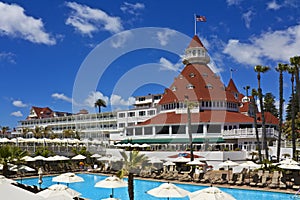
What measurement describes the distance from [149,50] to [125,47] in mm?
2958

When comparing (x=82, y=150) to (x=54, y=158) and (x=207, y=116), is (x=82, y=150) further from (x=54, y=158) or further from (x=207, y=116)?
(x=207, y=116)

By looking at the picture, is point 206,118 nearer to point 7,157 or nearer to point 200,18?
point 200,18

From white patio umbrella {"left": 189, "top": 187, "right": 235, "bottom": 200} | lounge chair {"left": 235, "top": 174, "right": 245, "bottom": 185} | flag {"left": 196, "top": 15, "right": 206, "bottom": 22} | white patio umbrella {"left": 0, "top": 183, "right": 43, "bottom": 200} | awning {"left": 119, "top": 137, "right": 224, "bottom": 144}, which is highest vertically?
flag {"left": 196, "top": 15, "right": 206, "bottom": 22}

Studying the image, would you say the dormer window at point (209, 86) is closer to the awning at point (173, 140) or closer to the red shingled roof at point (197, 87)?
the red shingled roof at point (197, 87)

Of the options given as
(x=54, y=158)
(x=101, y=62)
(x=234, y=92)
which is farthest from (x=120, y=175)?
(x=234, y=92)

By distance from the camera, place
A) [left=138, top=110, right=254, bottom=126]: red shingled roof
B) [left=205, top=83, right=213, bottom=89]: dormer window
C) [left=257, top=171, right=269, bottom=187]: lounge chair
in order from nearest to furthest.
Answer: [left=257, top=171, right=269, bottom=187]: lounge chair < [left=138, top=110, right=254, bottom=126]: red shingled roof < [left=205, top=83, right=213, bottom=89]: dormer window

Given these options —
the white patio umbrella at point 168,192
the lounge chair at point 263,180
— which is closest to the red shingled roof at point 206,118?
the lounge chair at point 263,180

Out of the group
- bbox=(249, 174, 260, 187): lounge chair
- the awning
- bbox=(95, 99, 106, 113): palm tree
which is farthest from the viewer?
bbox=(95, 99, 106, 113): palm tree

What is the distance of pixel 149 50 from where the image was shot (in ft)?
126

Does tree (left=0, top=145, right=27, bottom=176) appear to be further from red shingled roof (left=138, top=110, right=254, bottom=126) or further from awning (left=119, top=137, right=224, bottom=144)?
red shingled roof (left=138, top=110, right=254, bottom=126)

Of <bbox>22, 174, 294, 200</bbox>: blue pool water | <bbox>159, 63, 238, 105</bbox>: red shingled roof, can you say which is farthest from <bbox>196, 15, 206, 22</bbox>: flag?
<bbox>22, 174, 294, 200</bbox>: blue pool water

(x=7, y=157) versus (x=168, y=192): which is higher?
(x=7, y=157)

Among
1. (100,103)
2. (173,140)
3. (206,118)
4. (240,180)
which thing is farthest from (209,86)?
(100,103)

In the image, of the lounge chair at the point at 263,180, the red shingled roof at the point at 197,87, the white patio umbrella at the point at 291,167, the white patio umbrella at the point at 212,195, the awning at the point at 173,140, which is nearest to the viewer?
the white patio umbrella at the point at 212,195
